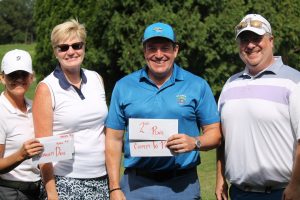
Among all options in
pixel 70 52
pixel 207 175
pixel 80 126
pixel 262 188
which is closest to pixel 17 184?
pixel 80 126

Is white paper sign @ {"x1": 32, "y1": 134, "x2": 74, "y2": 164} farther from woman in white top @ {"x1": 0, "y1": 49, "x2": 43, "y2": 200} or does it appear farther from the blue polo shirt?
the blue polo shirt

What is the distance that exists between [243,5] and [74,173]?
11984 millimetres

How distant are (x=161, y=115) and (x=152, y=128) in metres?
0.13

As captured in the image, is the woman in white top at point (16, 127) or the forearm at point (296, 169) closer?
the forearm at point (296, 169)

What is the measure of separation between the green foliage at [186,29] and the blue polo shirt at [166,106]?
10.1m

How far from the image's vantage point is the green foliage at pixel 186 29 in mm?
14209

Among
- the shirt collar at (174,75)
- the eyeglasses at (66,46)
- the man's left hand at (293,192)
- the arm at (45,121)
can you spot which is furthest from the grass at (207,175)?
the man's left hand at (293,192)

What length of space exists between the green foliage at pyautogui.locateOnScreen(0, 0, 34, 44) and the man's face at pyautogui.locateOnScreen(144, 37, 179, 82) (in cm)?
8006

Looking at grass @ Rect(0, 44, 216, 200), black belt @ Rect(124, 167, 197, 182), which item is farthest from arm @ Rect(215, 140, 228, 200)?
grass @ Rect(0, 44, 216, 200)

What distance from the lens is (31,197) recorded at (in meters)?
4.14

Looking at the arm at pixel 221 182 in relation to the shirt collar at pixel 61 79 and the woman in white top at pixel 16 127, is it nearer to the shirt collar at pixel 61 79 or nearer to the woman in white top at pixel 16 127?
the shirt collar at pixel 61 79

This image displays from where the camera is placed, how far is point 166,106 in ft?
→ 12.6

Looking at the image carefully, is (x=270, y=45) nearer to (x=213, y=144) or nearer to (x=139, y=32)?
(x=213, y=144)

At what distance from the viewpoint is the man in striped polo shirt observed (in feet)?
12.6
